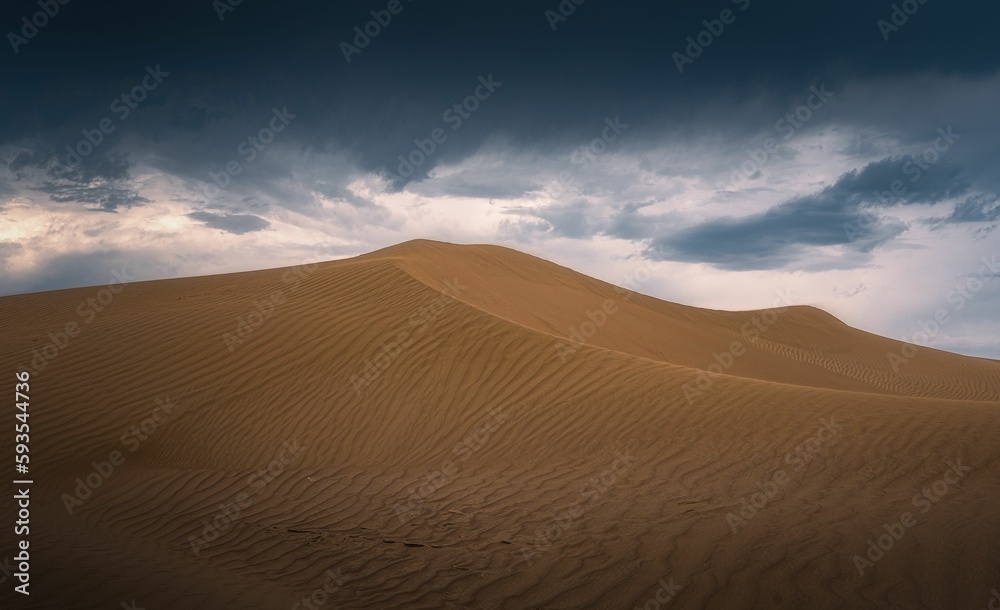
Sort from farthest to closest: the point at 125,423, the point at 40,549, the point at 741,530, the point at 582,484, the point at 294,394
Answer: the point at 294,394, the point at 125,423, the point at 582,484, the point at 40,549, the point at 741,530

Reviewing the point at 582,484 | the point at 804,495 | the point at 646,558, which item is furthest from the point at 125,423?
the point at 804,495

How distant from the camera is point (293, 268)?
19.4m

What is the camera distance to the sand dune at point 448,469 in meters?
4.99

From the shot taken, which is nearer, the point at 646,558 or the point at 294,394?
the point at 646,558

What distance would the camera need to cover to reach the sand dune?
4992 millimetres

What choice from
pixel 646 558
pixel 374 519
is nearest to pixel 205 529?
pixel 374 519

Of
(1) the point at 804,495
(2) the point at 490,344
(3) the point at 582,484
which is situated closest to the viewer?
(1) the point at 804,495

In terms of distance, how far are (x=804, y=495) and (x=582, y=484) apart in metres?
2.51

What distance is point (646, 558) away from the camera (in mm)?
5234

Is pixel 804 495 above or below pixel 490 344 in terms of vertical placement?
below

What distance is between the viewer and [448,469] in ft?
27.6

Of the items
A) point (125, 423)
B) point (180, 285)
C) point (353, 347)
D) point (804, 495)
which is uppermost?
point (180, 285)

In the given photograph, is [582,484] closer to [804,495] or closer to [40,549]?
[804,495]

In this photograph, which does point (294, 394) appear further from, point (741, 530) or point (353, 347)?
point (741, 530)
